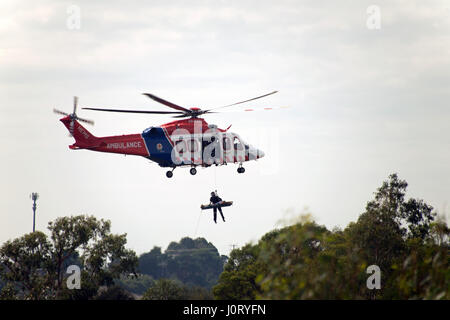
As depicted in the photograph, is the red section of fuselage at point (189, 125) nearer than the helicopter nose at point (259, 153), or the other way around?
the red section of fuselage at point (189, 125)

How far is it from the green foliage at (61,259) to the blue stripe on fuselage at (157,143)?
128 feet

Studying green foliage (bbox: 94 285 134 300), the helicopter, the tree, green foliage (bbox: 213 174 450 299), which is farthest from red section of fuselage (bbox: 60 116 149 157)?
green foliage (bbox: 94 285 134 300)

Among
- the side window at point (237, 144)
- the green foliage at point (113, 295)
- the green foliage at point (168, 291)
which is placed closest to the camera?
the side window at point (237, 144)

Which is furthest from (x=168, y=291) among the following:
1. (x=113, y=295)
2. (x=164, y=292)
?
(x=113, y=295)

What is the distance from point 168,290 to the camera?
94688mm

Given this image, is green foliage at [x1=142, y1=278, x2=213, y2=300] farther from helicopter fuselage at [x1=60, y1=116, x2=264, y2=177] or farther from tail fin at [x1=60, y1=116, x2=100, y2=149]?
tail fin at [x1=60, y1=116, x2=100, y2=149]

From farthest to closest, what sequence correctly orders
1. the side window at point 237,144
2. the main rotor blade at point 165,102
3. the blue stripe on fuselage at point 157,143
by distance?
the side window at point 237,144
the blue stripe on fuselage at point 157,143
the main rotor blade at point 165,102

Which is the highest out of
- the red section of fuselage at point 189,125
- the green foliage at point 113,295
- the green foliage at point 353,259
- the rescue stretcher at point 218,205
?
the red section of fuselage at point 189,125

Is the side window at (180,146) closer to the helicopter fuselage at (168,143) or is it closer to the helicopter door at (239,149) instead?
the helicopter fuselage at (168,143)

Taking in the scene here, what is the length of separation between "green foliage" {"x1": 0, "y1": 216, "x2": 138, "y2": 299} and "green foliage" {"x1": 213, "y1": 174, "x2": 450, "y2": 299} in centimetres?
1444

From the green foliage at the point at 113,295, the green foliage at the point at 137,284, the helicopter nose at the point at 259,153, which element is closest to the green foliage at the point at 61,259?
the green foliage at the point at 113,295

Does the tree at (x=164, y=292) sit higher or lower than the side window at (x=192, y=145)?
lower

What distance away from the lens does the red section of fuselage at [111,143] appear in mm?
58406
